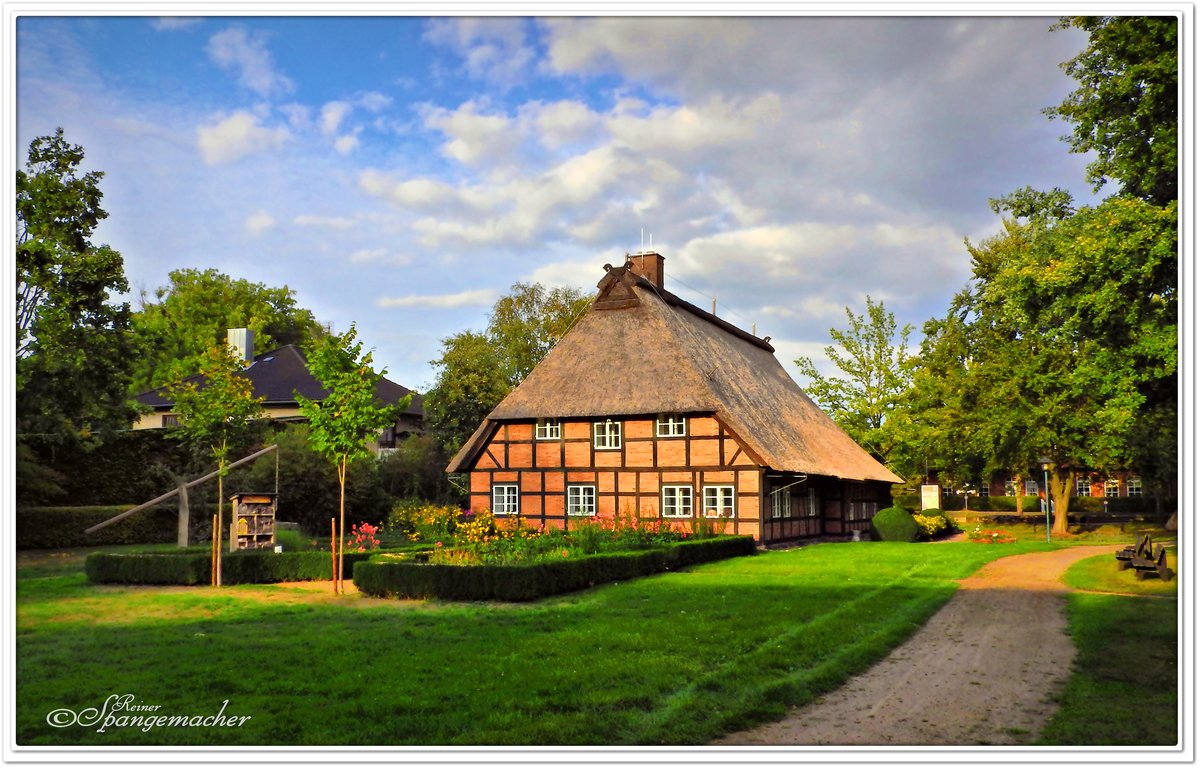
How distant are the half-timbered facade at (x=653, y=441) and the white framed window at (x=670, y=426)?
0.12 feet

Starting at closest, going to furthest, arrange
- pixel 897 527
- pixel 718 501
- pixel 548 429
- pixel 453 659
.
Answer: pixel 453 659 → pixel 718 501 → pixel 548 429 → pixel 897 527

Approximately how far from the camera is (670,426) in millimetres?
31156

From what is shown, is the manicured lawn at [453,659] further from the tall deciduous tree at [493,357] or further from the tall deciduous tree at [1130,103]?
the tall deciduous tree at [493,357]

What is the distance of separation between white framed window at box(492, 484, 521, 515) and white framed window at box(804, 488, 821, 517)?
411 inches

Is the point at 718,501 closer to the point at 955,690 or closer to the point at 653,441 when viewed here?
the point at 653,441

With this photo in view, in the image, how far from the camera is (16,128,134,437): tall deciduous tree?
23.3 metres

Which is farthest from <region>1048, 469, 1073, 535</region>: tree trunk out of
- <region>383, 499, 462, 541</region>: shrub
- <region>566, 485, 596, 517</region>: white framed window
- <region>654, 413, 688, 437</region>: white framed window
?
<region>383, 499, 462, 541</region>: shrub

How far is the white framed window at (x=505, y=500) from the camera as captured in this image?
33.8m

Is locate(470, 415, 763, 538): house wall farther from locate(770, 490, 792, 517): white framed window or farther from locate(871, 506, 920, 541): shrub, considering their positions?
locate(871, 506, 920, 541): shrub

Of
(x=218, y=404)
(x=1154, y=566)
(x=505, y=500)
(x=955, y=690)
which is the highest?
(x=218, y=404)

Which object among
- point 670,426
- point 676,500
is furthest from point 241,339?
point 676,500

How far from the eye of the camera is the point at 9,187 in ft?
27.4

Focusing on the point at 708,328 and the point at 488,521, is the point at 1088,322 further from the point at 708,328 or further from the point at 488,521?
the point at 708,328

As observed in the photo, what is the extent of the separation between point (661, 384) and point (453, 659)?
2132cm
